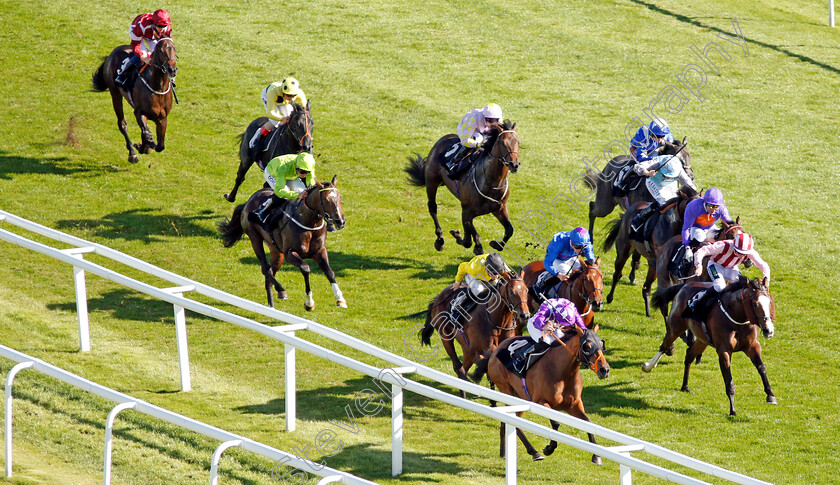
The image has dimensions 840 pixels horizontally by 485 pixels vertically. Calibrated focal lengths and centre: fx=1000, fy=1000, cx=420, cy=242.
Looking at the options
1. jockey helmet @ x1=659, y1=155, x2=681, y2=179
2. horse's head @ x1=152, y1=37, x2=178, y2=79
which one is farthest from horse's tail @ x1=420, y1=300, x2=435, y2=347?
horse's head @ x1=152, y1=37, x2=178, y2=79

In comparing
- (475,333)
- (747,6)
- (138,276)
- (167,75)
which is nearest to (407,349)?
(475,333)

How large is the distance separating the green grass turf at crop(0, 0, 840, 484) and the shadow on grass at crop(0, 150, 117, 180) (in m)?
0.06

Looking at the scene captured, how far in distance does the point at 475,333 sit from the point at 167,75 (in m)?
8.51

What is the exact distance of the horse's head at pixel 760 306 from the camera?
33.3ft

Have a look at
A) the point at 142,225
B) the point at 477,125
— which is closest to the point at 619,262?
the point at 477,125

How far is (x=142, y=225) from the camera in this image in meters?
15.4

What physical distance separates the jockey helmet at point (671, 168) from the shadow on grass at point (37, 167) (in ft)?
31.3

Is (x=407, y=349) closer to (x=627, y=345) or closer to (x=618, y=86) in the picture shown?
(x=627, y=345)

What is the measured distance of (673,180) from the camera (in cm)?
1372

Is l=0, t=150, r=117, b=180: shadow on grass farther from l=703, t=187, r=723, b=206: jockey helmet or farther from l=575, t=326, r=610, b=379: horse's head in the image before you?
l=575, t=326, r=610, b=379: horse's head

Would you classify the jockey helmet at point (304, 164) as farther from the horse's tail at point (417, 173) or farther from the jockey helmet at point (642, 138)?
the jockey helmet at point (642, 138)

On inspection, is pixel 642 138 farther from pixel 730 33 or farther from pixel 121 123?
pixel 730 33

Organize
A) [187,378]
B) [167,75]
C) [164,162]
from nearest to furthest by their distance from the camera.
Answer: [187,378]
[167,75]
[164,162]

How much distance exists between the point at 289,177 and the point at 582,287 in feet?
13.1
